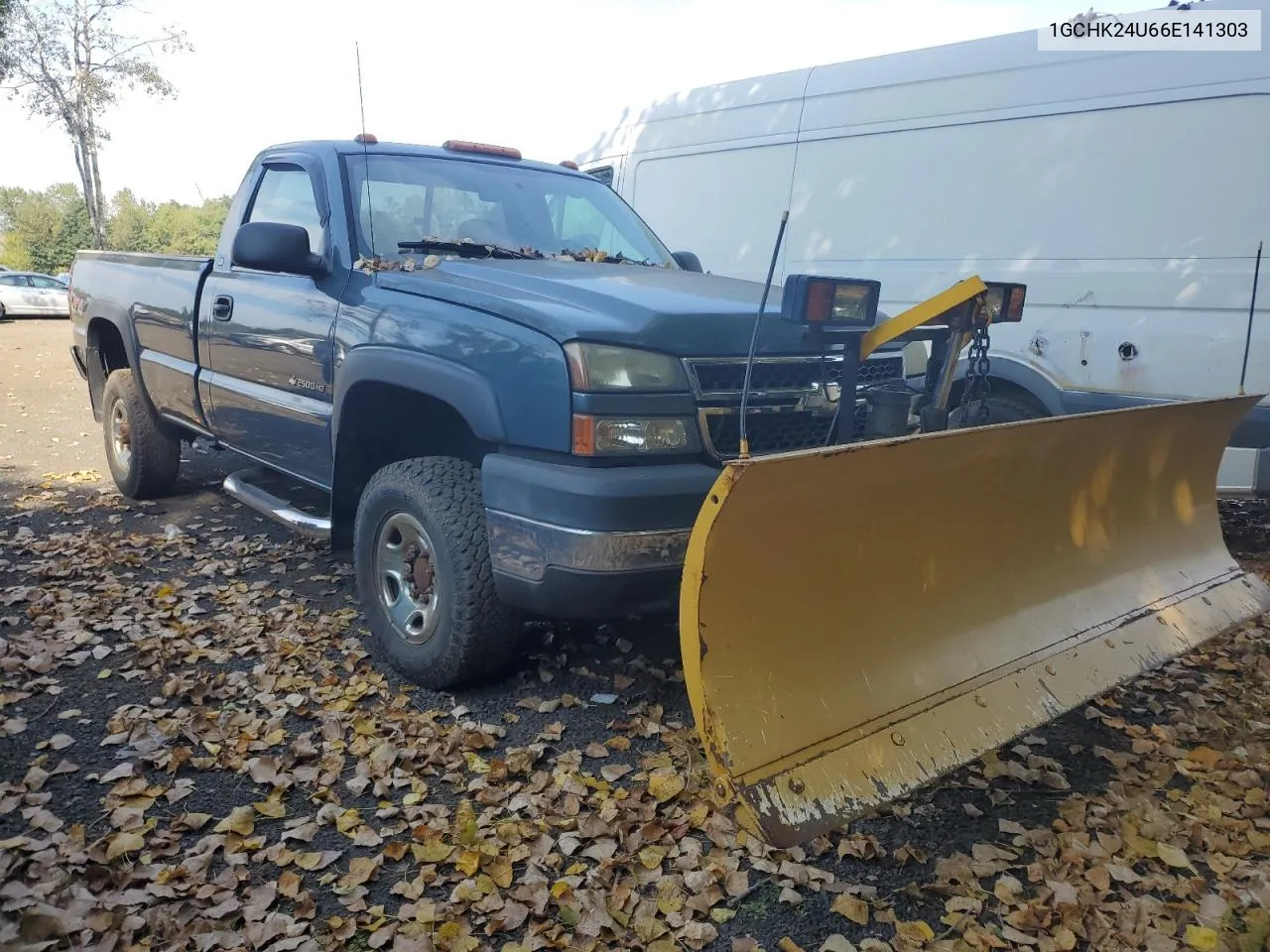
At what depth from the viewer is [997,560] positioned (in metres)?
3.29

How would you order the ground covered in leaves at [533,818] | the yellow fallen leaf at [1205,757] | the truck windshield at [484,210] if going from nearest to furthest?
1. the ground covered in leaves at [533,818]
2. the yellow fallen leaf at [1205,757]
3. the truck windshield at [484,210]

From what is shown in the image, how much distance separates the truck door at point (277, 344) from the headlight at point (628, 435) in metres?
1.63

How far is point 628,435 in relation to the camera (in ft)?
10.2

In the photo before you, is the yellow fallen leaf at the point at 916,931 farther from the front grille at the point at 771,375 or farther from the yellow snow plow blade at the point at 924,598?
the front grille at the point at 771,375

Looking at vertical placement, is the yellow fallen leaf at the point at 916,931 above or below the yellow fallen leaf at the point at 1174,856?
above

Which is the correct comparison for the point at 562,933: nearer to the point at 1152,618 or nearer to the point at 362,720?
the point at 362,720

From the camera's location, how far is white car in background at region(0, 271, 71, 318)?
2591 centimetres

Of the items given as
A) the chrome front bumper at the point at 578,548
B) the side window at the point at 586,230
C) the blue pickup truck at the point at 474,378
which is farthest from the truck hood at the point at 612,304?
the side window at the point at 586,230

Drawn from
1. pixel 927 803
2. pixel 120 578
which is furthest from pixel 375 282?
pixel 927 803

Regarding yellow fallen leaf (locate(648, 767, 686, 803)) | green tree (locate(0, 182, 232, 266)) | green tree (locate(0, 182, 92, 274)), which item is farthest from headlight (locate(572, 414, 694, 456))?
green tree (locate(0, 182, 92, 274))

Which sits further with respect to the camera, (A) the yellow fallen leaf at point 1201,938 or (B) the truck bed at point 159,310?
(B) the truck bed at point 159,310

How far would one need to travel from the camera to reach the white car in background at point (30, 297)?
1020 inches

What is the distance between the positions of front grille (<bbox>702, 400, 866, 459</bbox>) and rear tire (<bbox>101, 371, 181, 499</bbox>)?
4.58m

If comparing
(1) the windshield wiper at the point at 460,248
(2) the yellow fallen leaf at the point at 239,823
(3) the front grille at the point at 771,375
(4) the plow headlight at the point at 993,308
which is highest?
(1) the windshield wiper at the point at 460,248
